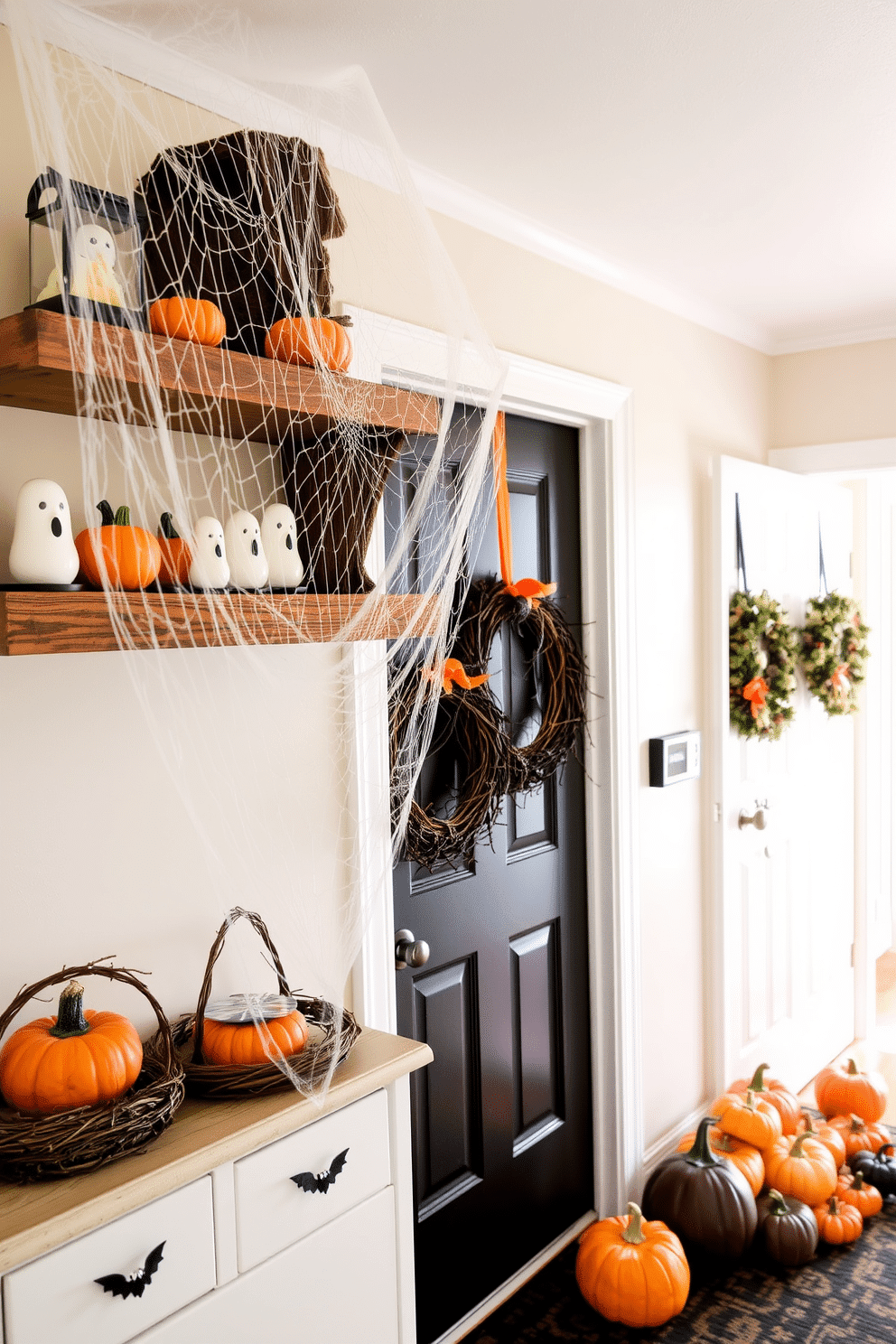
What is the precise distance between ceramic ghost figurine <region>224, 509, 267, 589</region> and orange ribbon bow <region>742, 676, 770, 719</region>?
2.00 m

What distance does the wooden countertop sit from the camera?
→ 1.05 metres

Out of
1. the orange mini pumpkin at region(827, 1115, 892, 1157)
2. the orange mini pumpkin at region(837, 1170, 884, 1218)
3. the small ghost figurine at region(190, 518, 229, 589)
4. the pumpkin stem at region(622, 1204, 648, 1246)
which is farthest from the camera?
the orange mini pumpkin at region(827, 1115, 892, 1157)

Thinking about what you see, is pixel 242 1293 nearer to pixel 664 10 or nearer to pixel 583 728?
pixel 583 728

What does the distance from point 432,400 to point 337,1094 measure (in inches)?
38.7

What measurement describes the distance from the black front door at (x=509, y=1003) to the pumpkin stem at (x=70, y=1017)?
89 cm

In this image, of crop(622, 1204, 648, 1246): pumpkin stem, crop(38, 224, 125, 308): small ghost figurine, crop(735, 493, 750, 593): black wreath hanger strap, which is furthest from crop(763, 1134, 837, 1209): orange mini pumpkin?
crop(38, 224, 125, 308): small ghost figurine

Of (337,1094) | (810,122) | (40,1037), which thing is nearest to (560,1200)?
(337,1094)

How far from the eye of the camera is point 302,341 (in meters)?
1.36

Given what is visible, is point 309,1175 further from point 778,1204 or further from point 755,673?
point 755,673

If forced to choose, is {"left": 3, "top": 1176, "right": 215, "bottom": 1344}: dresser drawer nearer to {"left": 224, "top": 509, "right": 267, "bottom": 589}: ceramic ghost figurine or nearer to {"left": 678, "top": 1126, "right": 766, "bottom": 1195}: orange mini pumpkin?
{"left": 224, "top": 509, "right": 267, "bottom": 589}: ceramic ghost figurine

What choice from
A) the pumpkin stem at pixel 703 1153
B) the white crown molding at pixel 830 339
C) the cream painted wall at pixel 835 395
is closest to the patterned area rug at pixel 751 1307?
the pumpkin stem at pixel 703 1153

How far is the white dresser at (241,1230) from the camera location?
107cm

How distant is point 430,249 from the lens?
135 cm

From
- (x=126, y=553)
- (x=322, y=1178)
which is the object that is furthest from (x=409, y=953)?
(x=126, y=553)
